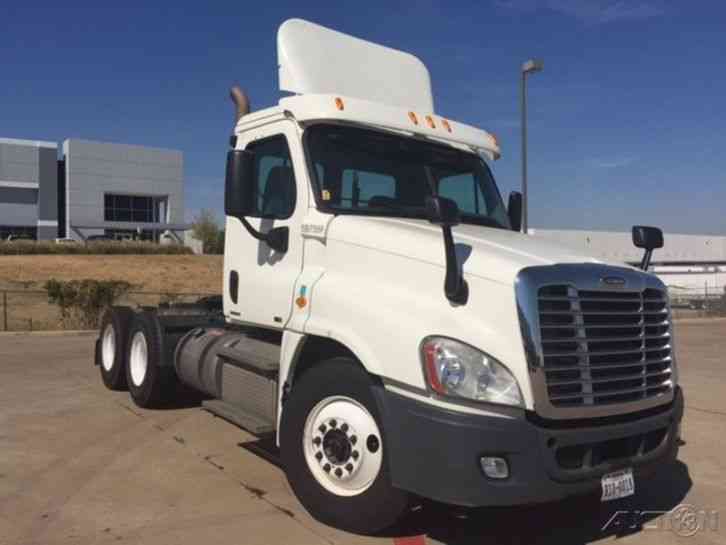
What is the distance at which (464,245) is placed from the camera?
4426 millimetres

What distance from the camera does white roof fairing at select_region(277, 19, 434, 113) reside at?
5.79 meters

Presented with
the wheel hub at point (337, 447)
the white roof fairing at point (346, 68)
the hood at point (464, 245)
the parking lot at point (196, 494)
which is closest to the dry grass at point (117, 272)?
the parking lot at point (196, 494)

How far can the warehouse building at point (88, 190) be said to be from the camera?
8131 centimetres

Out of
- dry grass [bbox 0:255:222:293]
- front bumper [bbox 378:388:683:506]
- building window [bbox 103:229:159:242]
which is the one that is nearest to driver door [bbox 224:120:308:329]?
front bumper [bbox 378:388:683:506]

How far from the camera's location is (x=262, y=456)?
6137mm

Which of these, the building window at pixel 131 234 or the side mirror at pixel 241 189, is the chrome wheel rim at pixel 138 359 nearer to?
the side mirror at pixel 241 189

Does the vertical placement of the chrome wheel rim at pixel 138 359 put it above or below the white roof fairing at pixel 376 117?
below

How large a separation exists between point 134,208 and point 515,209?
89.3 meters

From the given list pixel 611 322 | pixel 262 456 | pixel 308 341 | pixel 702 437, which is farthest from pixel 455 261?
pixel 702 437

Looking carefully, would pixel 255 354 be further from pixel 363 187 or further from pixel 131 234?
pixel 131 234

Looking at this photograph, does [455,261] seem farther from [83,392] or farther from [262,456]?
[83,392]

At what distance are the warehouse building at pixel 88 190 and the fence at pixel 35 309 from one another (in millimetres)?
62725

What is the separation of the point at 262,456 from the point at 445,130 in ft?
10.5

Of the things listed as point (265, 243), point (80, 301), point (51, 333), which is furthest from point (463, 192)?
point (80, 301)
